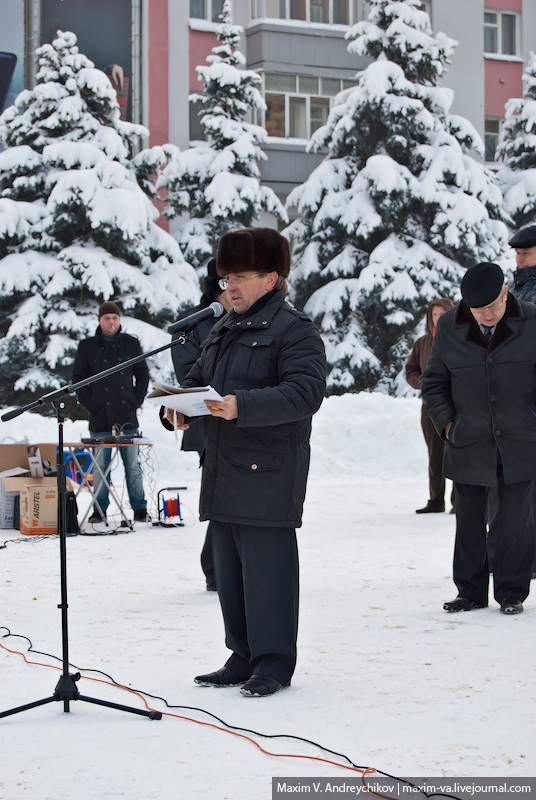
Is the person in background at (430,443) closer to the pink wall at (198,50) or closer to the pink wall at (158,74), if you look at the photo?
the pink wall at (158,74)

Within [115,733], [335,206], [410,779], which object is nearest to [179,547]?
[115,733]

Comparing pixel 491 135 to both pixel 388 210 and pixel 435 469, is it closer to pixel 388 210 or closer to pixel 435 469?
pixel 388 210

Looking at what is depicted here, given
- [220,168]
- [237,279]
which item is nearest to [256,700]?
[237,279]

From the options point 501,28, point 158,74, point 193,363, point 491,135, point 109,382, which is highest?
point 501,28

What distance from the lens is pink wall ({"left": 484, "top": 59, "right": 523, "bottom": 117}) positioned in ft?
99.3

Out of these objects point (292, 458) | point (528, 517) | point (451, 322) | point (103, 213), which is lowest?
point (528, 517)

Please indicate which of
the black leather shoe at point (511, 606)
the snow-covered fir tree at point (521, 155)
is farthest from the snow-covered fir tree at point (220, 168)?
the black leather shoe at point (511, 606)

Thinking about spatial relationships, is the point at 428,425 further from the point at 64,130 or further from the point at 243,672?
the point at 64,130

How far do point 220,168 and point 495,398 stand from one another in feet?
62.6

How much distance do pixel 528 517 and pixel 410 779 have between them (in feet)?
9.74

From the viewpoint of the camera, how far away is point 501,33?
3053 cm

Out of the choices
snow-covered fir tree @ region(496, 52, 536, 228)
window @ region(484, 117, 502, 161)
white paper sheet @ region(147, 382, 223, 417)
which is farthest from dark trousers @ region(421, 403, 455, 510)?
window @ region(484, 117, 502, 161)

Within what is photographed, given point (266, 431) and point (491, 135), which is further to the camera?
point (491, 135)

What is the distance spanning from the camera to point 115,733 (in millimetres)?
3875
